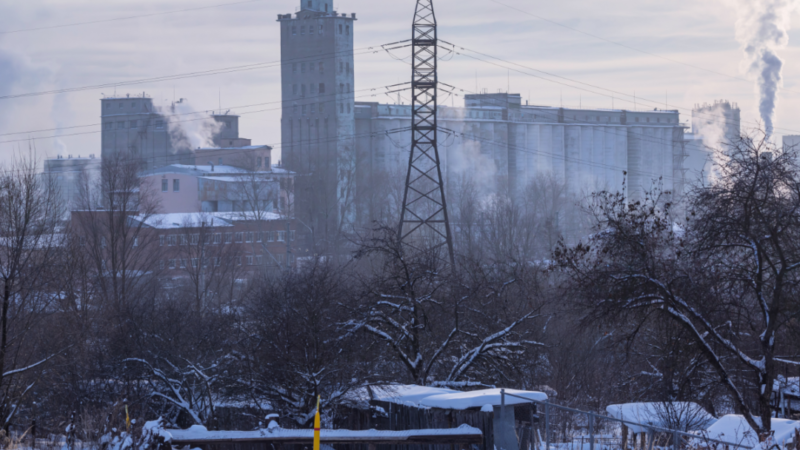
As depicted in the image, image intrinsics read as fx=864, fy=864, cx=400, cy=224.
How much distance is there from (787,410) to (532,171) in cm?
7456

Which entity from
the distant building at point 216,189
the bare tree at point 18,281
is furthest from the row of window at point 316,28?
the bare tree at point 18,281

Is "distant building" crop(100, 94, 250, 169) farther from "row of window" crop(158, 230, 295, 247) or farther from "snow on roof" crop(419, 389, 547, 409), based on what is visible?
"snow on roof" crop(419, 389, 547, 409)

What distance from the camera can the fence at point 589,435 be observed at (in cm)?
1004

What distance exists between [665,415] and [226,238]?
47.8 metres

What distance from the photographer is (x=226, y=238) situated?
60.3m

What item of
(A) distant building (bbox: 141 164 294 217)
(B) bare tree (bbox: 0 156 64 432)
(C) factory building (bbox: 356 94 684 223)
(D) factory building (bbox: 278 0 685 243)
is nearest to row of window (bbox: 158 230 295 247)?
(D) factory building (bbox: 278 0 685 243)

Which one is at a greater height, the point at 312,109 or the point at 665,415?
the point at 312,109

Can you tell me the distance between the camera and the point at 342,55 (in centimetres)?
7988

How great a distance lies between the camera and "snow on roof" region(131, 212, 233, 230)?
5694 cm

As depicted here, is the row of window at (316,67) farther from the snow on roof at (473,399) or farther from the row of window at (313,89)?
the snow on roof at (473,399)

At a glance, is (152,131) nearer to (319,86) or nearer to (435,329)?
(319,86)

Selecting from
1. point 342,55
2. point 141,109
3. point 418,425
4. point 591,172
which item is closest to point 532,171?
point 591,172

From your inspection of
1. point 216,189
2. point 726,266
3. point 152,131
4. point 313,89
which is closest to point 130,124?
point 152,131

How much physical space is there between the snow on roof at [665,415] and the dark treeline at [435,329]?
1.77 ft
